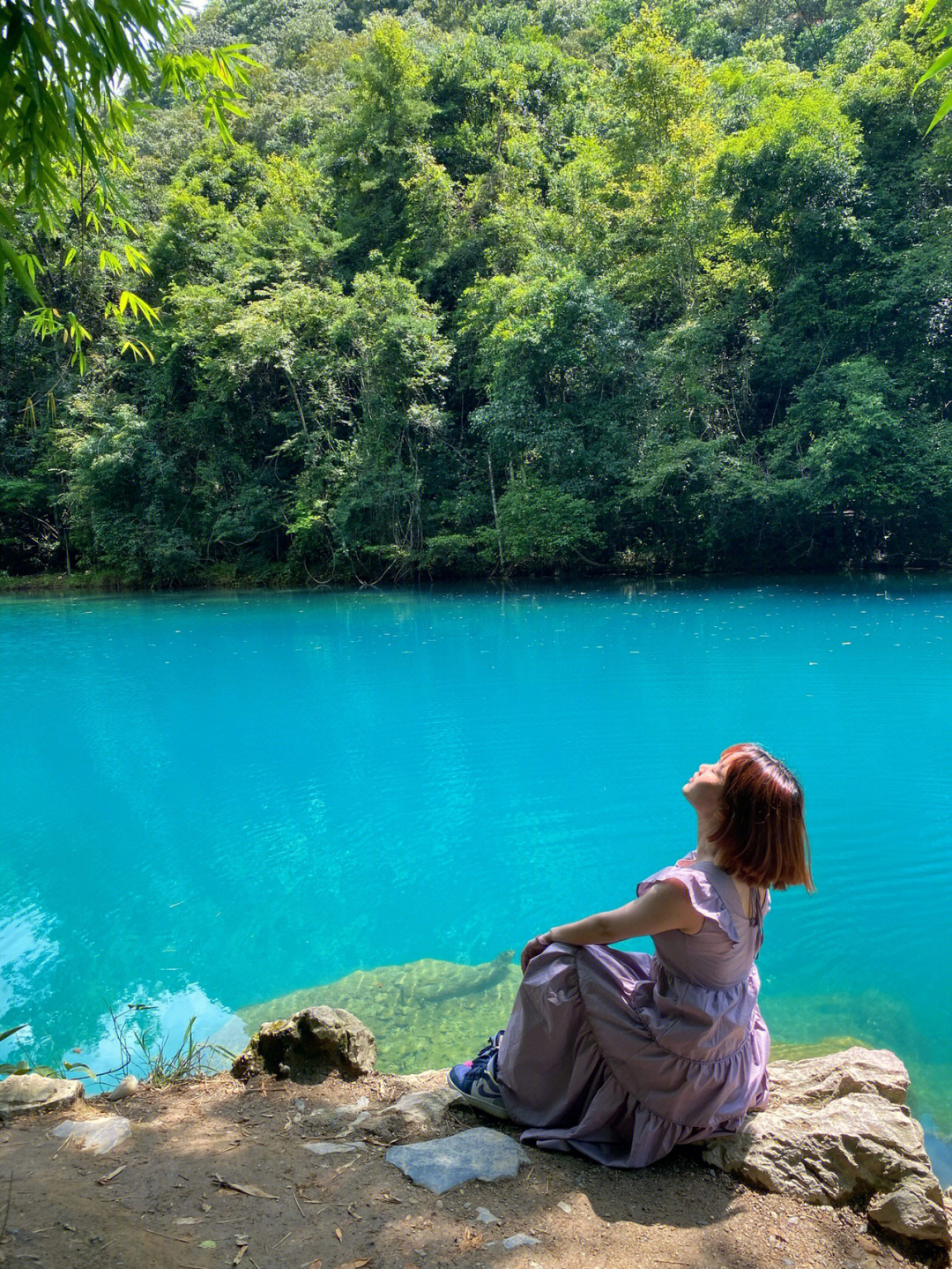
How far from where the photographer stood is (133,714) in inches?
368

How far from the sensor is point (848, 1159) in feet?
6.07

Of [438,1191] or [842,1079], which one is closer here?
[438,1191]

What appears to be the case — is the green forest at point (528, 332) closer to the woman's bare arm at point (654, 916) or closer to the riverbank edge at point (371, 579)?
the riverbank edge at point (371, 579)

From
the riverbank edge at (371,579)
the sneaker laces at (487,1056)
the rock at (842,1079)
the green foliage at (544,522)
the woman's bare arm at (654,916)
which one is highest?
the green foliage at (544,522)

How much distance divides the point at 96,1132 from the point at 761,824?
1.61 metres

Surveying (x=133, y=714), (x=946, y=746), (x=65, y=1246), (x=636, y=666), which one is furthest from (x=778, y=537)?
(x=65, y=1246)

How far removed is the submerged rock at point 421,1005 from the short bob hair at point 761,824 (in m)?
1.97

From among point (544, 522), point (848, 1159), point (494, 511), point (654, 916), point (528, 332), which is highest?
point (528, 332)

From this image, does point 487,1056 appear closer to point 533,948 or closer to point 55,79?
point 533,948

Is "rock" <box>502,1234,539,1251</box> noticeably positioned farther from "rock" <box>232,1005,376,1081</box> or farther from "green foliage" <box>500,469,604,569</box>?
"green foliage" <box>500,469,604,569</box>

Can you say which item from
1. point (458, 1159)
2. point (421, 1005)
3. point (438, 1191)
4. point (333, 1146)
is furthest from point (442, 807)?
point (438, 1191)

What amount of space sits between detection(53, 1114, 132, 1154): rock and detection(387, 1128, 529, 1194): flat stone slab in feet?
2.00

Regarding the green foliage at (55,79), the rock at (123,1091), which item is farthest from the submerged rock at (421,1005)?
the green foliage at (55,79)

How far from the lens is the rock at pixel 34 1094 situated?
2.21m
